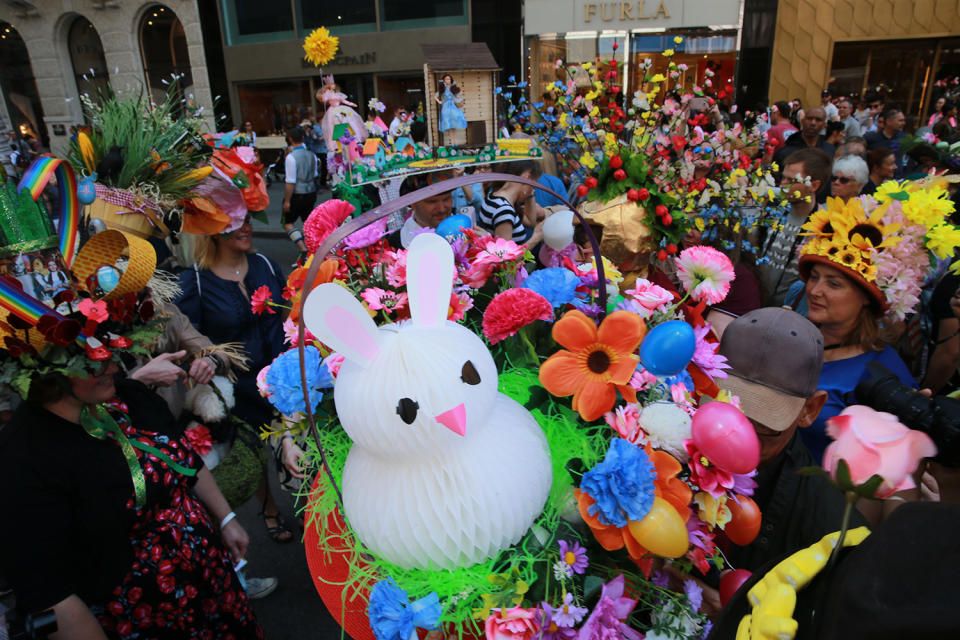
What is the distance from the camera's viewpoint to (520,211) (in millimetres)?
4734

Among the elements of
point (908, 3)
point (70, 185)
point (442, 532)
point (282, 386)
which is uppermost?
point (908, 3)

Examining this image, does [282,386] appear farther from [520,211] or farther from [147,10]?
[147,10]

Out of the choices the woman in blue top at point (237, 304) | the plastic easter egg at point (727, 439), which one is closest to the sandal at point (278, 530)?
the woman in blue top at point (237, 304)

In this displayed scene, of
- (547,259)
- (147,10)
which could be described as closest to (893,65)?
(547,259)

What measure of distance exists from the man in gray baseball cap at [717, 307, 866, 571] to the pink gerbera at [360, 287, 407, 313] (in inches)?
34.4

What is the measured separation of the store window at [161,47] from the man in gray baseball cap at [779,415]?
1819cm

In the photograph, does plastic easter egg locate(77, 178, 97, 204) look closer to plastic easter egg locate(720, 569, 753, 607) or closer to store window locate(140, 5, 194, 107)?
plastic easter egg locate(720, 569, 753, 607)

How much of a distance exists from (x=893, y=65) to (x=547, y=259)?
15636 mm

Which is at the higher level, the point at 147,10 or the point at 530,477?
the point at 147,10

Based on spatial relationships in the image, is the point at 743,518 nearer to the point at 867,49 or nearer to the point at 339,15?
the point at 867,49

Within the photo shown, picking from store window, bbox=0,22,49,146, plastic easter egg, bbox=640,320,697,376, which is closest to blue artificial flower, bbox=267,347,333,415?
plastic easter egg, bbox=640,320,697,376

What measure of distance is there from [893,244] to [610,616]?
5.70ft

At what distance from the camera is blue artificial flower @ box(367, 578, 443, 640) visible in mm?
941

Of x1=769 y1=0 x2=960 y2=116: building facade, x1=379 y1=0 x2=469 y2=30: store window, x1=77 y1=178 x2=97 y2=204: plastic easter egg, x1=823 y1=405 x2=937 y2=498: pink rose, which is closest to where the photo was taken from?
x1=823 y1=405 x2=937 y2=498: pink rose
